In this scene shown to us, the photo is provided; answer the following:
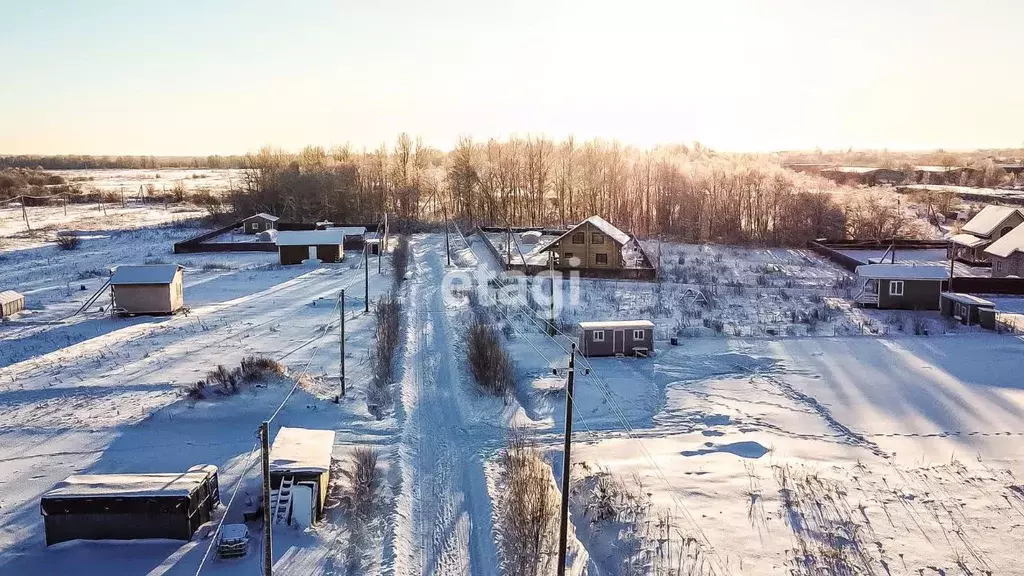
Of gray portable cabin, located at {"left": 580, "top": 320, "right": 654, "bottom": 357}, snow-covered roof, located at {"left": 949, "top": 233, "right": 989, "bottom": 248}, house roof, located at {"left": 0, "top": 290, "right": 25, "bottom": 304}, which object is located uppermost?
snow-covered roof, located at {"left": 949, "top": 233, "right": 989, "bottom": 248}

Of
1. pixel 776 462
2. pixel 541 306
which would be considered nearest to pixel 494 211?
pixel 541 306

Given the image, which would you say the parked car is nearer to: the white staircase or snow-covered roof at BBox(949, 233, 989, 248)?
the white staircase

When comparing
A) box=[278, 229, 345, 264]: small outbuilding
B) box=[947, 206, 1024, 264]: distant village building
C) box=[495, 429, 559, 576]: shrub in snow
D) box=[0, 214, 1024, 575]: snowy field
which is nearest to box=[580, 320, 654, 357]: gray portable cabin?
box=[0, 214, 1024, 575]: snowy field

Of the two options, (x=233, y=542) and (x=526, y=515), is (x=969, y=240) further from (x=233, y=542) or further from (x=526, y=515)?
(x=233, y=542)

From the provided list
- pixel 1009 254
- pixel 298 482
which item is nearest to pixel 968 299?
pixel 1009 254

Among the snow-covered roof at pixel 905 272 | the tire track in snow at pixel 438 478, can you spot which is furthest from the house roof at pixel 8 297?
the snow-covered roof at pixel 905 272

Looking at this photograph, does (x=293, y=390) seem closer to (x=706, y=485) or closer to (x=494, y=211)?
(x=706, y=485)
